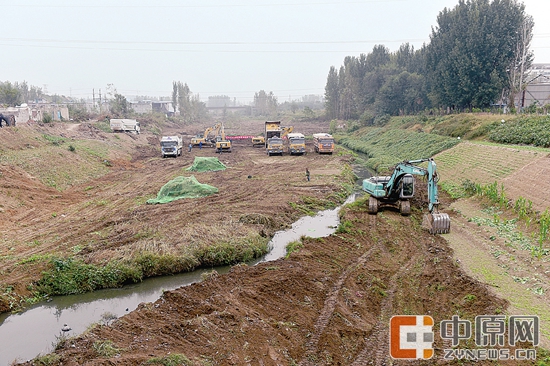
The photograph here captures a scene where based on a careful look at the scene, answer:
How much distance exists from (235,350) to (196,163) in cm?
2782

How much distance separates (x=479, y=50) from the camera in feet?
138

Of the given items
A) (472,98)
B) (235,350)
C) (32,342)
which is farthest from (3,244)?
(472,98)

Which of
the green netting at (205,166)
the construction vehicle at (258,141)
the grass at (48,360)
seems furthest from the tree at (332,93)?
the grass at (48,360)

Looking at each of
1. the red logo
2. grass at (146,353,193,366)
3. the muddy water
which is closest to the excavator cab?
the muddy water

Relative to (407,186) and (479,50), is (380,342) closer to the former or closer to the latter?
(407,186)

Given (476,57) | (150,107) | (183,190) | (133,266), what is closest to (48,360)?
(133,266)

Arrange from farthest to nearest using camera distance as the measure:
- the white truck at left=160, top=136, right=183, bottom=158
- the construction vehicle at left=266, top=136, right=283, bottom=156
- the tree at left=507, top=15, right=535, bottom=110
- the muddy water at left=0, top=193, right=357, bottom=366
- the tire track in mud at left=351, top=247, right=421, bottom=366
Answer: the construction vehicle at left=266, top=136, right=283, bottom=156 → the white truck at left=160, top=136, right=183, bottom=158 → the tree at left=507, top=15, right=535, bottom=110 → the muddy water at left=0, top=193, right=357, bottom=366 → the tire track in mud at left=351, top=247, right=421, bottom=366

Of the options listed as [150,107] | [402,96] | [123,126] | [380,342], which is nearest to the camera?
[380,342]

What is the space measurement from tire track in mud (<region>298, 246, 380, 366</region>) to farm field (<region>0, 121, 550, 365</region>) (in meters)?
0.04

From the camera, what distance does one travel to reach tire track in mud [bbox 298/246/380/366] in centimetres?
886

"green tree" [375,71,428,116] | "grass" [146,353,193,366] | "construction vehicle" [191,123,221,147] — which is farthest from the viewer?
"green tree" [375,71,428,116]

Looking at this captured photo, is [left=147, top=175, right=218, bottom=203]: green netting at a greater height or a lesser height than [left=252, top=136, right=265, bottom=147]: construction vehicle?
lesser

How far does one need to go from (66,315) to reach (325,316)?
773 cm

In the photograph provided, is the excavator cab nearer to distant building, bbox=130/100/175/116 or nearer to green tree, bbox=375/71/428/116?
green tree, bbox=375/71/428/116
